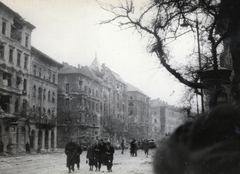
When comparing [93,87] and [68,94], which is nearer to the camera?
[68,94]

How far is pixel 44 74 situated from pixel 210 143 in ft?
160

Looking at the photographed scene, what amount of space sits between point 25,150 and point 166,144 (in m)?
39.8

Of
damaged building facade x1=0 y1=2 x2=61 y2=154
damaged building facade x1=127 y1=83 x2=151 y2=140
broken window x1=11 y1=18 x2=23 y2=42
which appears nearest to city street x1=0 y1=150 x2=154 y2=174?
damaged building facade x1=0 y1=2 x2=61 y2=154

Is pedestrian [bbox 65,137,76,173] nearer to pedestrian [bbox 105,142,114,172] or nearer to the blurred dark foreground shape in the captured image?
pedestrian [bbox 105,142,114,172]

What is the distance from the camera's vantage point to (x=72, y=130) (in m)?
62.2

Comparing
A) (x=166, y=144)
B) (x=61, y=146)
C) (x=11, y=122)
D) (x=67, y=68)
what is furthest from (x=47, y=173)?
(x=67, y=68)

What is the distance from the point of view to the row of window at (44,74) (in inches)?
1890

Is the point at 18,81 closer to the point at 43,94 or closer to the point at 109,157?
the point at 43,94

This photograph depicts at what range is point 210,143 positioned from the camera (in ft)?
13.6

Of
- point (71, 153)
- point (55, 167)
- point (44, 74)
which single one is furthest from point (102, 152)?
point (44, 74)

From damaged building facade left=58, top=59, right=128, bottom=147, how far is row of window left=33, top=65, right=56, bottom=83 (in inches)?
333

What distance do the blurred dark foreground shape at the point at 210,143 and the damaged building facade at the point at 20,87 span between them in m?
34.6

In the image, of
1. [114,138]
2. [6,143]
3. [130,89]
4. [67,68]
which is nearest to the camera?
[6,143]

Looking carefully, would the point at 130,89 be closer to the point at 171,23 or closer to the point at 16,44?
the point at 16,44
